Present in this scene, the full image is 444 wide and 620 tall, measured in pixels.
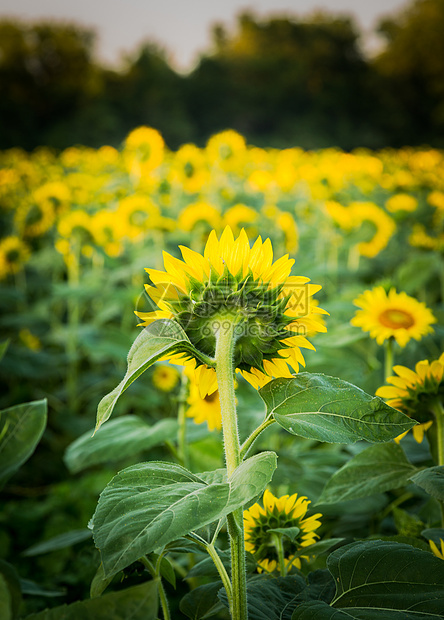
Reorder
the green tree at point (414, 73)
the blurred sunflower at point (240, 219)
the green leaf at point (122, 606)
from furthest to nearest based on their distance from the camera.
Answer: the green tree at point (414, 73) → the blurred sunflower at point (240, 219) → the green leaf at point (122, 606)

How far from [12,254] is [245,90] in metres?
14.1

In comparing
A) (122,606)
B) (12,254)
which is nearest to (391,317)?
(122,606)

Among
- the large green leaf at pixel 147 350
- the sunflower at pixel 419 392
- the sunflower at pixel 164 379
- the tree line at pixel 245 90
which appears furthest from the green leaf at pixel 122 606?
the tree line at pixel 245 90

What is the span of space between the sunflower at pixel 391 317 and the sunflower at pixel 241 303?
0.43m

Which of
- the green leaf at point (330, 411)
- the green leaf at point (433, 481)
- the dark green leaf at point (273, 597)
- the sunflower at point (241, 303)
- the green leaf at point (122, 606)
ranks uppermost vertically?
the sunflower at point (241, 303)

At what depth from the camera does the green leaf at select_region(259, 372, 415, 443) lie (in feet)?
1.32

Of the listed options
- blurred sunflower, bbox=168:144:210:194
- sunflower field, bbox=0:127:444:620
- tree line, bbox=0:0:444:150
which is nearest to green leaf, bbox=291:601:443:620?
sunflower field, bbox=0:127:444:620

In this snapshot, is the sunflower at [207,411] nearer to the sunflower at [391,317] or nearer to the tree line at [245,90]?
the sunflower at [391,317]

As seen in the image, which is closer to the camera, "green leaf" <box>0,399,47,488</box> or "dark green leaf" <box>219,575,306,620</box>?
"dark green leaf" <box>219,575,306,620</box>

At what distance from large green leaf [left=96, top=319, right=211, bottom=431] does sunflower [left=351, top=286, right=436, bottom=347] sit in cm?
56

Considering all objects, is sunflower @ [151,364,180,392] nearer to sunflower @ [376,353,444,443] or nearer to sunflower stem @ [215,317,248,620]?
sunflower @ [376,353,444,443]

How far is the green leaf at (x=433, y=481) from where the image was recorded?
1.49 ft

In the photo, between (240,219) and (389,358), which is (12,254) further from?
(389,358)

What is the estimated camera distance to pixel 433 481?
18.3 inches
